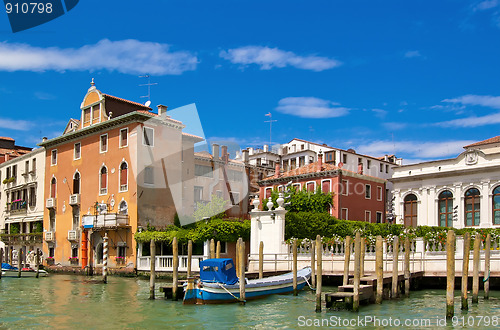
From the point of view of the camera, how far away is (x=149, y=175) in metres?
32.1

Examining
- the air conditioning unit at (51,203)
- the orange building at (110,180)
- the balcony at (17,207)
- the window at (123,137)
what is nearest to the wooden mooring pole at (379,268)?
the orange building at (110,180)

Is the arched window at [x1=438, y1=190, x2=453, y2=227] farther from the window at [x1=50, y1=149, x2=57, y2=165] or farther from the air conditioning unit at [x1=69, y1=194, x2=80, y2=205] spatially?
the window at [x1=50, y1=149, x2=57, y2=165]

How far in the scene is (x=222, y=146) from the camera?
41875 millimetres

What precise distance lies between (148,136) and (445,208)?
678 inches

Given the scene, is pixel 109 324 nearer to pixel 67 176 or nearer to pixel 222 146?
pixel 67 176

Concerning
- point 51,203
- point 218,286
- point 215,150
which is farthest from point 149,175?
point 218,286

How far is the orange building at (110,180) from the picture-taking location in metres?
31.7

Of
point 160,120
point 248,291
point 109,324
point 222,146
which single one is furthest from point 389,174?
point 109,324

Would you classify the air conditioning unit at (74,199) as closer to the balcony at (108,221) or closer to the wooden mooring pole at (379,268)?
the balcony at (108,221)

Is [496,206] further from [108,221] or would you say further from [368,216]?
[108,221]

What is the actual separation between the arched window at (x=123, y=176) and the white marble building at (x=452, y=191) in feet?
51.8

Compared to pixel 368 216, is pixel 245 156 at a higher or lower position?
higher

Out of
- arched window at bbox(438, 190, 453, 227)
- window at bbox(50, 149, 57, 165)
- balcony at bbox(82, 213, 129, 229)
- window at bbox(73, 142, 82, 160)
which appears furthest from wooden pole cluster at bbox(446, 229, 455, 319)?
window at bbox(50, 149, 57, 165)

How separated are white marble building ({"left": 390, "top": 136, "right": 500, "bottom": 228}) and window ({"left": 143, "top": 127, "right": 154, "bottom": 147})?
47.7 feet
